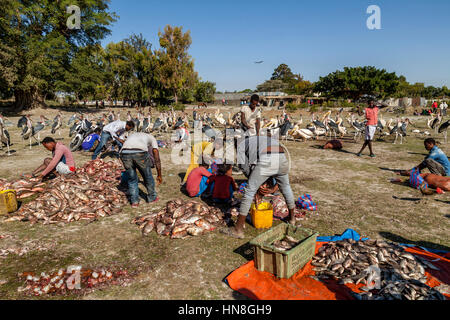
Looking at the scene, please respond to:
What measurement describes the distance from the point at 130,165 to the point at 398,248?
5.69 meters

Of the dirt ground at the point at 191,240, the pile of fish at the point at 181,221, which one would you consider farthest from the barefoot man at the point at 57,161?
the pile of fish at the point at 181,221

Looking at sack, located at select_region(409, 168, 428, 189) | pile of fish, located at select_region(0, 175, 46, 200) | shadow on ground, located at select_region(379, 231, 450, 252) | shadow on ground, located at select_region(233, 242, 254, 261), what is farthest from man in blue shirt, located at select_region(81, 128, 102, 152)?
sack, located at select_region(409, 168, 428, 189)

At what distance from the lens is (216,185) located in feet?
22.6

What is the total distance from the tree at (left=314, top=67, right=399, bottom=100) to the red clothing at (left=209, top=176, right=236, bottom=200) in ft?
154

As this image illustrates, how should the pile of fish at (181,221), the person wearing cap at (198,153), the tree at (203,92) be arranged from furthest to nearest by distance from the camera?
the tree at (203,92), the person wearing cap at (198,153), the pile of fish at (181,221)

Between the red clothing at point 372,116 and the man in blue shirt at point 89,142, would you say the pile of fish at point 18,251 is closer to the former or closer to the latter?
the man in blue shirt at point 89,142

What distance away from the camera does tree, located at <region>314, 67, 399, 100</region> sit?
149 ft

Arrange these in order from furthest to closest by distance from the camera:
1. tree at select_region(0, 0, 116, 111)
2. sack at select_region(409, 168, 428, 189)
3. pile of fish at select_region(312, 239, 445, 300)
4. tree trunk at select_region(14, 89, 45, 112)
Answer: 1. tree trunk at select_region(14, 89, 45, 112)
2. tree at select_region(0, 0, 116, 111)
3. sack at select_region(409, 168, 428, 189)
4. pile of fish at select_region(312, 239, 445, 300)

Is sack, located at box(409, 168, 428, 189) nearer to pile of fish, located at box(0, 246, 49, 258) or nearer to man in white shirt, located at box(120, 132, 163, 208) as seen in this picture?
man in white shirt, located at box(120, 132, 163, 208)

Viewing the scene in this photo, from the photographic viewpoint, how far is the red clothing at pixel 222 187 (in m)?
6.80

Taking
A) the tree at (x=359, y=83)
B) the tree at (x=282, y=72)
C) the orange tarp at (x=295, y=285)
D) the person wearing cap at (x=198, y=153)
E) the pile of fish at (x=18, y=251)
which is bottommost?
the orange tarp at (x=295, y=285)

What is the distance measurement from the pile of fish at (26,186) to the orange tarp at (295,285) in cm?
622

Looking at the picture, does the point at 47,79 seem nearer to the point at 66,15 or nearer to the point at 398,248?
the point at 66,15

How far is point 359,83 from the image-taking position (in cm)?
4659
